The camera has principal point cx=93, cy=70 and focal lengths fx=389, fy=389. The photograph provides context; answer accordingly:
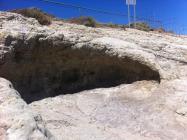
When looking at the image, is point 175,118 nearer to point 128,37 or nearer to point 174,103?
point 174,103

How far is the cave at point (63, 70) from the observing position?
26.4ft

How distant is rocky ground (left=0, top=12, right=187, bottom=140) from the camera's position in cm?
745

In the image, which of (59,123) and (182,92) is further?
(182,92)

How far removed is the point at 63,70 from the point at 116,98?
4.61 feet

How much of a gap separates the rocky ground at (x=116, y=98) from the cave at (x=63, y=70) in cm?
15

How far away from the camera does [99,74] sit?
9492 millimetres

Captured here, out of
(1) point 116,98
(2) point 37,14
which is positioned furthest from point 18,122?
(2) point 37,14

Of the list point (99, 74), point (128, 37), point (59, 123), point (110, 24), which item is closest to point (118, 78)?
point (99, 74)

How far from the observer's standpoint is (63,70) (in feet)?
29.8

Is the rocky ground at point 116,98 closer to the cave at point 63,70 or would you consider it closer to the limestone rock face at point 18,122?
the cave at point 63,70

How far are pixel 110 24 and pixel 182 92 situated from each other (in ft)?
37.0

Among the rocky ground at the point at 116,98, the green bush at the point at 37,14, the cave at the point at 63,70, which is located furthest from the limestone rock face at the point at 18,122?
the green bush at the point at 37,14

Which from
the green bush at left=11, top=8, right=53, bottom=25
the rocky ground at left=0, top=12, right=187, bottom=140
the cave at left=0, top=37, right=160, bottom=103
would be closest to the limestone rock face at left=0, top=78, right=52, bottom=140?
the rocky ground at left=0, top=12, right=187, bottom=140

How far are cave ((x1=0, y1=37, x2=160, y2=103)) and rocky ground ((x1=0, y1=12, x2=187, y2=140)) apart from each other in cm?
15
